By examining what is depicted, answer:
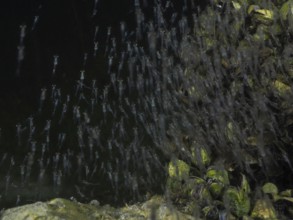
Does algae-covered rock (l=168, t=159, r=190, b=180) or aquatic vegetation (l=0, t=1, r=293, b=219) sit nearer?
aquatic vegetation (l=0, t=1, r=293, b=219)

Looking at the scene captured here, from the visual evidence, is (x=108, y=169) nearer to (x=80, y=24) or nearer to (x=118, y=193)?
(x=118, y=193)

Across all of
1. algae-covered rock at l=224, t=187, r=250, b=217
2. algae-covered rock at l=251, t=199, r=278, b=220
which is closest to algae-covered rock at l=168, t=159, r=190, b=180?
algae-covered rock at l=224, t=187, r=250, b=217

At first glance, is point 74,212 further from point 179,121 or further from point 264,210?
point 179,121

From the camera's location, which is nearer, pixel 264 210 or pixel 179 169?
pixel 264 210

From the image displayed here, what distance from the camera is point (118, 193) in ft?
29.9

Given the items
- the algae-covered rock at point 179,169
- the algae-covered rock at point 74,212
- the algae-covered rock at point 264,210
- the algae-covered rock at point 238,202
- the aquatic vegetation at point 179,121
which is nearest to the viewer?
the algae-covered rock at point 74,212

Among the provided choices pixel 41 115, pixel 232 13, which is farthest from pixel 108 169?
pixel 232 13

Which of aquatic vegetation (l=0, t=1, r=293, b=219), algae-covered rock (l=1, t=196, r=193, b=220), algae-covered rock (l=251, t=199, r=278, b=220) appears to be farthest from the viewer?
aquatic vegetation (l=0, t=1, r=293, b=219)

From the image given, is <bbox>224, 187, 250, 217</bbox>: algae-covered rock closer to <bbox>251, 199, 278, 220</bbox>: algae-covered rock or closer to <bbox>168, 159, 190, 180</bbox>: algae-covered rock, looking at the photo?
<bbox>251, 199, 278, 220</bbox>: algae-covered rock

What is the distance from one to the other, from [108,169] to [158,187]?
1528mm

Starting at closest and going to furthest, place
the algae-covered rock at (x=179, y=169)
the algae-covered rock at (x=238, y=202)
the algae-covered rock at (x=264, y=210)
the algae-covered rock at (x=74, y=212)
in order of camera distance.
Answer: the algae-covered rock at (x=74, y=212) → the algae-covered rock at (x=264, y=210) → the algae-covered rock at (x=238, y=202) → the algae-covered rock at (x=179, y=169)

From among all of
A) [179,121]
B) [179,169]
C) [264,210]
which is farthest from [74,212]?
[179,121]

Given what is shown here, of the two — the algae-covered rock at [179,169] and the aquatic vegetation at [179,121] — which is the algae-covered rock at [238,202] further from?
the algae-covered rock at [179,169]

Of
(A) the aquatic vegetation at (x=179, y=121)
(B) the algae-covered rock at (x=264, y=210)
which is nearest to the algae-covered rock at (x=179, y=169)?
(A) the aquatic vegetation at (x=179, y=121)
